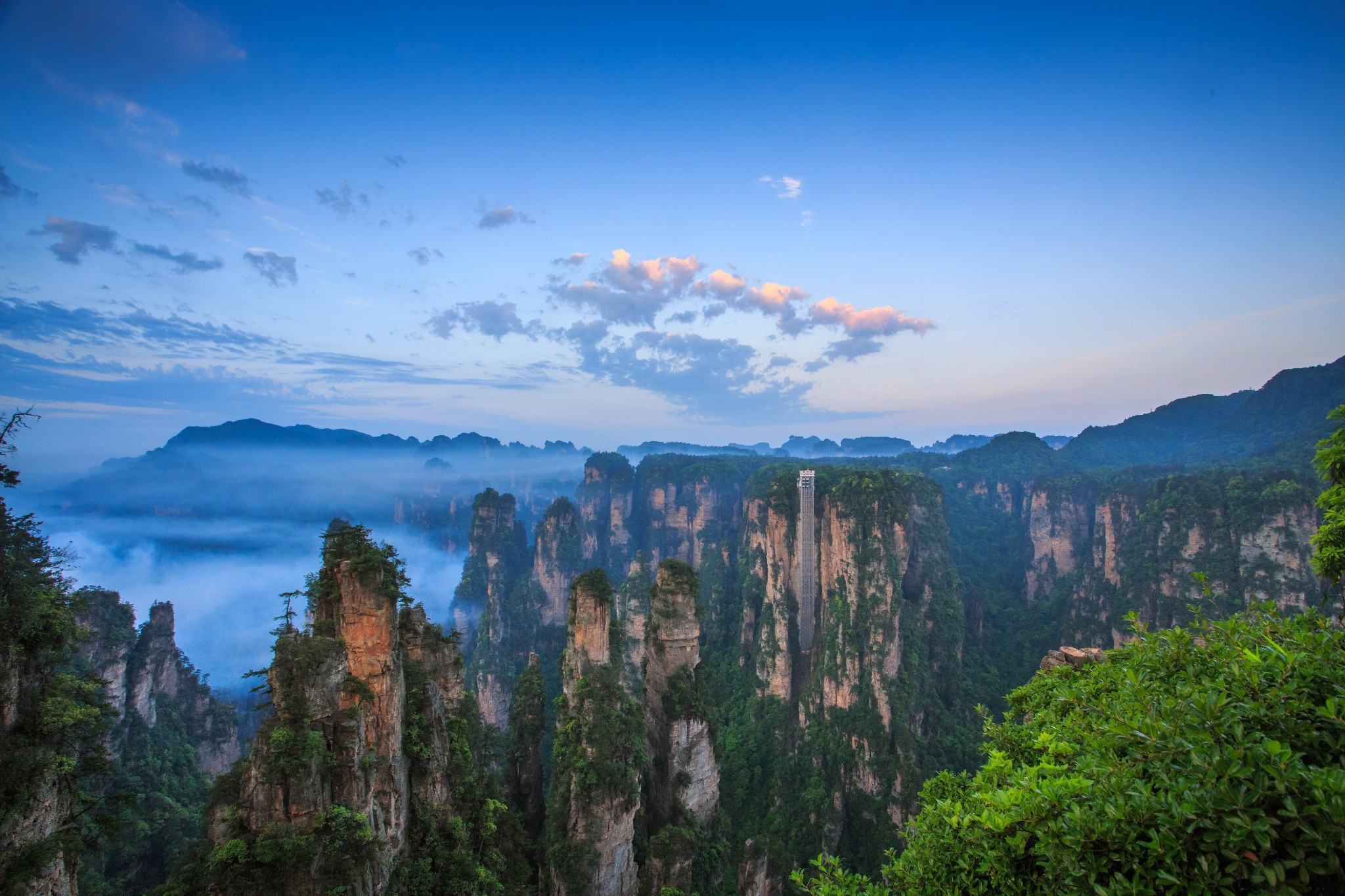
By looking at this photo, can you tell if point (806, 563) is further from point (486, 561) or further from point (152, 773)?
point (152, 773)

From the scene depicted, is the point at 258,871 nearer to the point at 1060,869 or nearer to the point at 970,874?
the point at 970,874

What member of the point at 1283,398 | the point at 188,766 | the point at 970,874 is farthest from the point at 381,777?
the point at 1283,398

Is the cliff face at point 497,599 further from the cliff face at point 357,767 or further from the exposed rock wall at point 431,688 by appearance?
the cliff face at point 357,767

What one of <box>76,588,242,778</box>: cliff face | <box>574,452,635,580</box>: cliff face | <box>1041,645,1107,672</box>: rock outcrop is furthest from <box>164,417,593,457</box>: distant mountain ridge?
<box>1041,645,1107,672</box>: rock outcrop

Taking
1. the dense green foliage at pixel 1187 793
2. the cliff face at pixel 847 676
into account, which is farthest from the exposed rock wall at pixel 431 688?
the cliff face at pixel 847 676

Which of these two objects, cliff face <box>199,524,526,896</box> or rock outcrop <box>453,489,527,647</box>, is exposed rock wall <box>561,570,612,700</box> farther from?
rock outcrop <box>453,489,527,647</box>

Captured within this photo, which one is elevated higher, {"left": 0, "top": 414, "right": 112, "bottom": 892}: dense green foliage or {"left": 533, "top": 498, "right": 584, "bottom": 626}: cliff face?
{"left": 0, "top": 414, "right": 112, "bottom": 892}: dense green foliage
